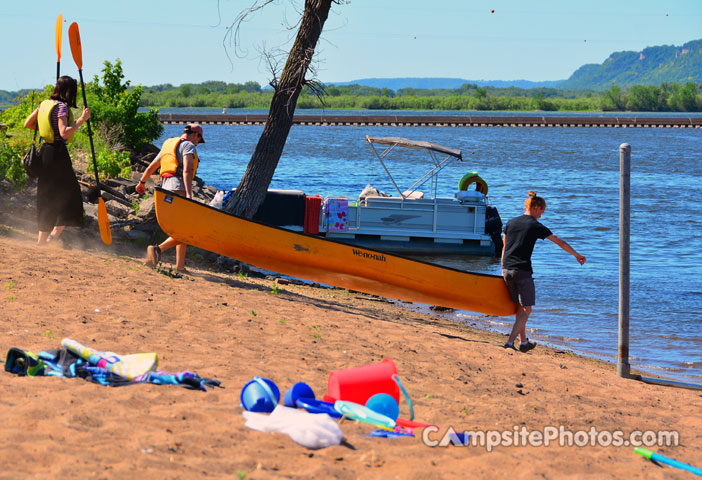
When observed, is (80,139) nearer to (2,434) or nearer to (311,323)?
(311,323)

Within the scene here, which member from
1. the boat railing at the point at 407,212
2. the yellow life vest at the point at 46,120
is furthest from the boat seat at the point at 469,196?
the yellow life vest at the point at 46,120

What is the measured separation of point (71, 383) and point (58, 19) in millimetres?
6386

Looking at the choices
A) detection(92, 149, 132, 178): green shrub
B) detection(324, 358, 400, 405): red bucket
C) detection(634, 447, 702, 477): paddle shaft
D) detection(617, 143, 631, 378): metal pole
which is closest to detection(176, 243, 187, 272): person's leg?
detection(324, 358, 400, 405): red bucket

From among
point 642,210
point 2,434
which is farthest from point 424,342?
point 642,210

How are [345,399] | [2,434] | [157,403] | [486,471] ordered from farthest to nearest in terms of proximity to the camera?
[345,399]
[157,403]
[486,471]
[2,434]

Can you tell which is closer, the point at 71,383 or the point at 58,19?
the point at 71,383

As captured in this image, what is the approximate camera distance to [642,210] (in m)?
31.3

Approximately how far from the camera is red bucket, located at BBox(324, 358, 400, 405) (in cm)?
556

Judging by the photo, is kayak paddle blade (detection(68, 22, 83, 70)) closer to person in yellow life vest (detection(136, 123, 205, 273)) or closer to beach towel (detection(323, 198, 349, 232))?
person in yellow life vest (detection(136, 123, 205, 273))

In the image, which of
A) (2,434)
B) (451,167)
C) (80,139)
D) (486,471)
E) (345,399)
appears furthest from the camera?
(451,167)

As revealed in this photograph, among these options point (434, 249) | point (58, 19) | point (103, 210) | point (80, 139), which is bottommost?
point (434, 249)

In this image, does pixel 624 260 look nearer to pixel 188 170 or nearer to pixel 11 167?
pixel 188 170

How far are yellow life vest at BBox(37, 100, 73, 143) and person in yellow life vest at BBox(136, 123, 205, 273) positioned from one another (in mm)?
1207

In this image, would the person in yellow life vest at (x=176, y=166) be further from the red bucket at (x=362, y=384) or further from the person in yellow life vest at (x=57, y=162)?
the red bucket at (x=362, y=384)
